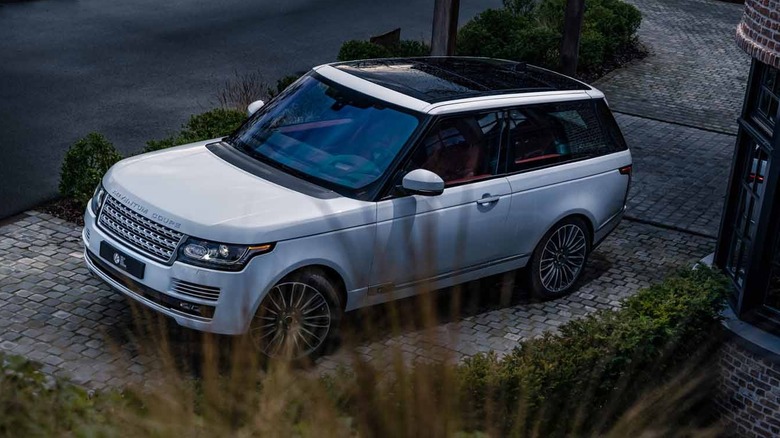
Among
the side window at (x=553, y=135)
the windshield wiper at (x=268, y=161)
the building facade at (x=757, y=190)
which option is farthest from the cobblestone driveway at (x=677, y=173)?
the windshield wiper at (x=268, y=161)

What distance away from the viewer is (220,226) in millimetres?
7719

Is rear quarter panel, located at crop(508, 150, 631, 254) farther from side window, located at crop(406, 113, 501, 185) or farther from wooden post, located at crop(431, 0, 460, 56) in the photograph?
wooden post, located at crop(431, 0, 460, 56)

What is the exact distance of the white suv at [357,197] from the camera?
25.6ft

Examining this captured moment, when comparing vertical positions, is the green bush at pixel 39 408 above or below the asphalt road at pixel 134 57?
above

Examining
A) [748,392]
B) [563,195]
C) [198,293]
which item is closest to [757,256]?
[748,392]

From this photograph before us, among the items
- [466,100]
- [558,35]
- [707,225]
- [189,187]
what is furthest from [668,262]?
[558,35]

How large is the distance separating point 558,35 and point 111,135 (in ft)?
25.7

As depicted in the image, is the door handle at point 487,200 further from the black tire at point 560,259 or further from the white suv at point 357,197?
the black tire at point 560,259

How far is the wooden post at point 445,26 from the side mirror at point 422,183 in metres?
6.92

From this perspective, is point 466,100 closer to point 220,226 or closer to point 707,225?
point 220,226

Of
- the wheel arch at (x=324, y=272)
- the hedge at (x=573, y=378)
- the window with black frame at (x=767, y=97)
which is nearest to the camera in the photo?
the hedge at (x=573, y=378)

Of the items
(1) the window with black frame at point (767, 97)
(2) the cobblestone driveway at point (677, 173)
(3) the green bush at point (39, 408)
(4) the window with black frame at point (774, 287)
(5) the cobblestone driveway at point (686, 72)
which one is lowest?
(5) the cobblestone driveway at point (686, 72)

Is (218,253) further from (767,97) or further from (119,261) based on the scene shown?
(767,97)

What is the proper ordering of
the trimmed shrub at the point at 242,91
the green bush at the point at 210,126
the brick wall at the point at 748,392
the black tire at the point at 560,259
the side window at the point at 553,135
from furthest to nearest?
the trimmed shrub at the point at 242,91
the green bush at the point at 210,126
the black tire at the point at 560,259
the side window at the point at 553,135
the brick wall at the point at 748,392
